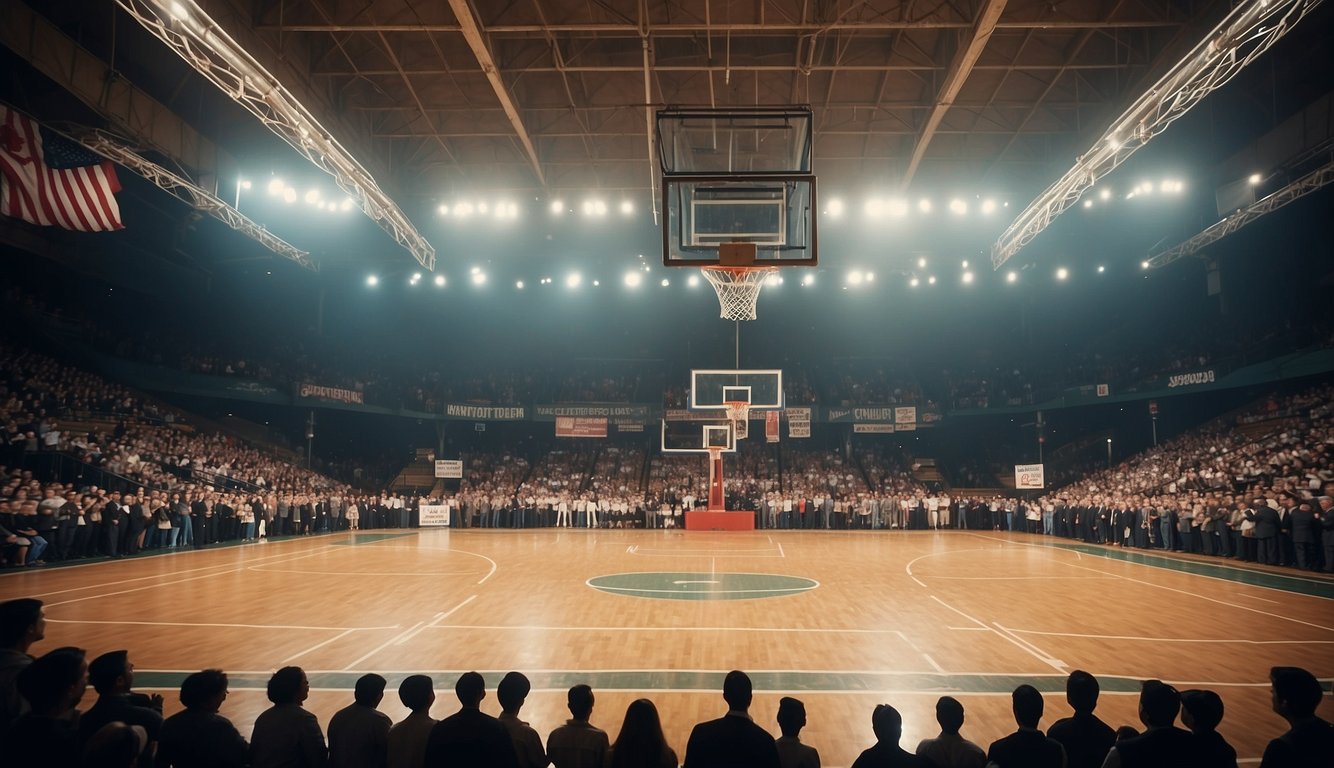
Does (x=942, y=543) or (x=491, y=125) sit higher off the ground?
(x=491, y=125)

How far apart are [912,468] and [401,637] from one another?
28.9 m

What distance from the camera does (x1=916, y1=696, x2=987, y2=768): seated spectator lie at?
10.8ft

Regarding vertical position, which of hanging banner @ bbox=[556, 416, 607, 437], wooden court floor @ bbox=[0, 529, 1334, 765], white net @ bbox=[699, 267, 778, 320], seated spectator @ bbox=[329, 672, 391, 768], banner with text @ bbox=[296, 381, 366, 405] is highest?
white net @ bbox=[699, 267, 778, 320]

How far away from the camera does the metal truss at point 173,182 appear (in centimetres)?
1395

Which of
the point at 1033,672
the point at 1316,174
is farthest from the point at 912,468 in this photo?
the point at 1033,672

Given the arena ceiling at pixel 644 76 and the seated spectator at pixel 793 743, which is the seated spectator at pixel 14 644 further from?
the arena ceiling at pixel 644 76

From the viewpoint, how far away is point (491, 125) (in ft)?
57.9

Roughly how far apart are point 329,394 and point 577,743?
27393 millimetres

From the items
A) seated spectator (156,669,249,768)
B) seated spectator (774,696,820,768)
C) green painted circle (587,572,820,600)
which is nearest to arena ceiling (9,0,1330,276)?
green painted circle (587,572,820,600)

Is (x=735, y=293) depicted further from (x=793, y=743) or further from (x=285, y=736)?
(x=285, y=736)

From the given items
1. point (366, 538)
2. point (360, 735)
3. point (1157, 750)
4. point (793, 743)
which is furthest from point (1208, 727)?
point (366, 538)

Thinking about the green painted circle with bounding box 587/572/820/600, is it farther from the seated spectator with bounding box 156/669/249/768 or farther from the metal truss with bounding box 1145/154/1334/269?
the metal truss with bounding box 1145/154/1334/269

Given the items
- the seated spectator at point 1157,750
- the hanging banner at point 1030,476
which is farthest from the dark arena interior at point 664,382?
the hanging banner at point 1030,476

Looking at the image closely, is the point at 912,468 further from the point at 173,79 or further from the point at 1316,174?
the point at 173,79
